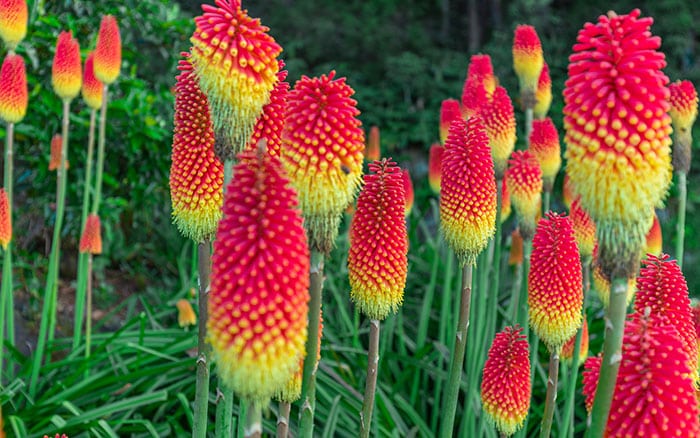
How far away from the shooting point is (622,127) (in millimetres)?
1581

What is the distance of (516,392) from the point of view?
2.75m

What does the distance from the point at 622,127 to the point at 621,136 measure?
0.08ft

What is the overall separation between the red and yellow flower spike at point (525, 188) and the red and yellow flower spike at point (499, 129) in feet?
0.32

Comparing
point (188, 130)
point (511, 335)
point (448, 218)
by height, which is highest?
point (188, 130)

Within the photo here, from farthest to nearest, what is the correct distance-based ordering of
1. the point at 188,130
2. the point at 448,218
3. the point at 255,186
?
the point at 448,218 < the point at 188,130 < the point at 255,186

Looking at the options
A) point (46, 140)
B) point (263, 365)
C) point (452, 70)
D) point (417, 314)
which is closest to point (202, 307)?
point (263, 365)

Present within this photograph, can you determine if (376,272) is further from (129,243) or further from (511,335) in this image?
(129,243)

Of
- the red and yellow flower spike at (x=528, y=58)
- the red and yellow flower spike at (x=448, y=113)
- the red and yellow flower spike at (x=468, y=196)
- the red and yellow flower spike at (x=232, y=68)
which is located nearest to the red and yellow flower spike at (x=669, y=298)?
the red and yellow flower spike at (x=468, y=196)

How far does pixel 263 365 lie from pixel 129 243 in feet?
22.7

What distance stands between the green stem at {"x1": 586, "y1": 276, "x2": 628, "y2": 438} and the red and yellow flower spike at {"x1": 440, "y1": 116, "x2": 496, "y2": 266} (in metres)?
1.03

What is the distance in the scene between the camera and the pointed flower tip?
1.59 m

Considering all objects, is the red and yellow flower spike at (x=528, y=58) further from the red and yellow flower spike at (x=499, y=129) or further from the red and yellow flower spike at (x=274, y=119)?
the red and yellow flower spike at (x=274, y=119)

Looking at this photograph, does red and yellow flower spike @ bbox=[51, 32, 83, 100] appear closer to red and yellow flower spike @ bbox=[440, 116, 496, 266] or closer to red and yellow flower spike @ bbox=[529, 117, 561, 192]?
red and yellow flower spike @ bbox=[440, 116, 496, 266]

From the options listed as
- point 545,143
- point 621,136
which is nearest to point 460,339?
point 621,136
